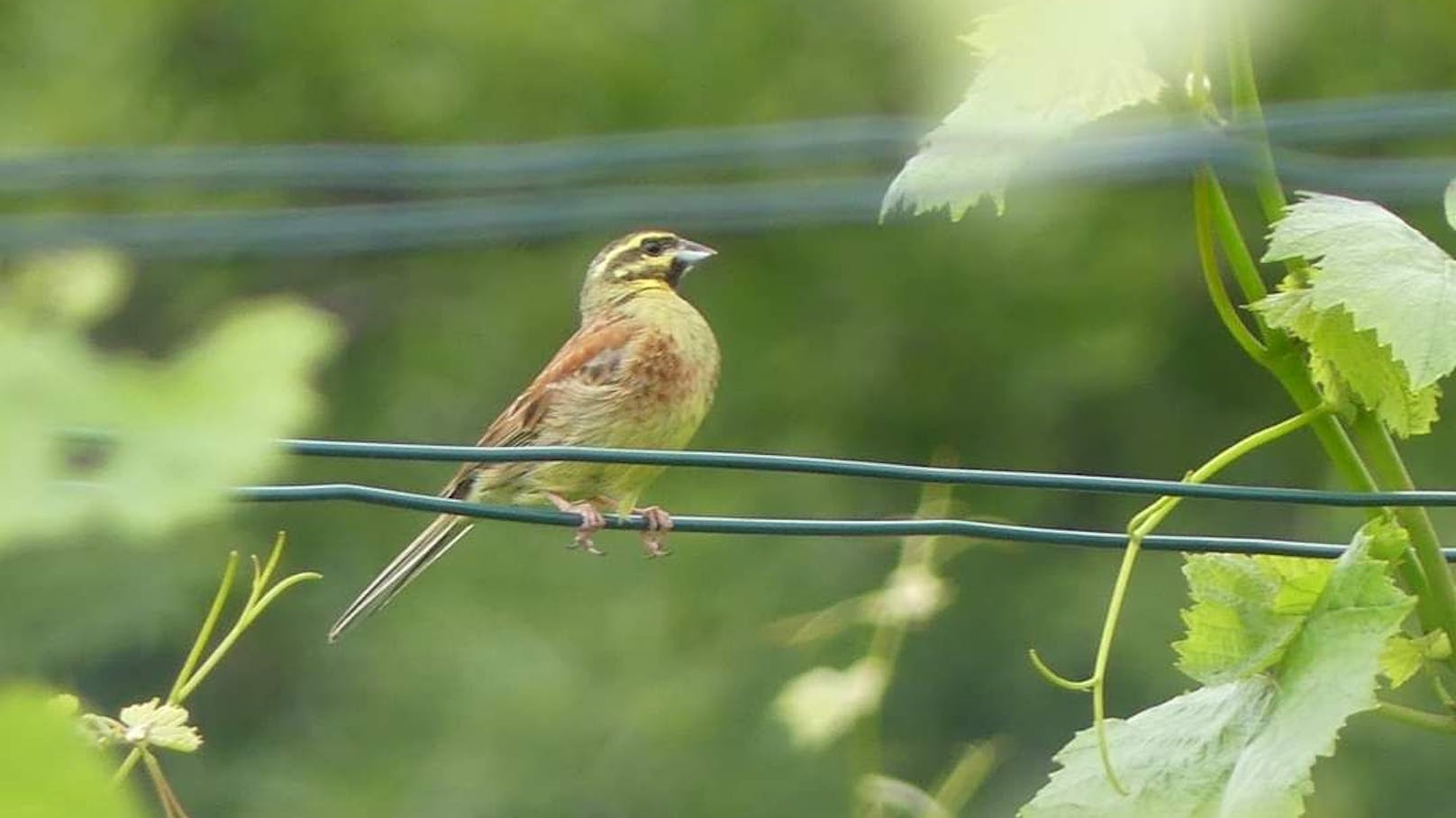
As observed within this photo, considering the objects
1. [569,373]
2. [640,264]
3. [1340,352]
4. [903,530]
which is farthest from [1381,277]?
[640,264]

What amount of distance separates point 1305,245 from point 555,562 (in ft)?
34.9

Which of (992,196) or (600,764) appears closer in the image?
(992,196)

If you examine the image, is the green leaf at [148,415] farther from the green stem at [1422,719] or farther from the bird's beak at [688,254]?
the bird's beak at [688,254]

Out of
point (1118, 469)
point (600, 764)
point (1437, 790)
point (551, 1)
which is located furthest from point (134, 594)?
point (1437, 790)

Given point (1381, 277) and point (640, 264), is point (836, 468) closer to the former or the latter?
point (1381, 277)

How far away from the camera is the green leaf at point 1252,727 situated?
88.9 inches

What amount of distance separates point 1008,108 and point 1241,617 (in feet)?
1.90

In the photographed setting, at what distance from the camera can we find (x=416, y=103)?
45.1 ft

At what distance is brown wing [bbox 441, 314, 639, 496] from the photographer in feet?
18.1

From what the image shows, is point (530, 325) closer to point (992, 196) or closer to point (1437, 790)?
point (1437, 790)

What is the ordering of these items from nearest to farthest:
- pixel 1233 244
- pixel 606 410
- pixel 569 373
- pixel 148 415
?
pixel 148 415 → pixel 1233 244 → pixel 606 410 → pixel 569 373

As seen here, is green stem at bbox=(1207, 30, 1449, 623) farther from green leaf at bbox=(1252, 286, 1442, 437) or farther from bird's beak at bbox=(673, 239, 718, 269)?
bird's beak at bbox=(673, 239, 718, 269)

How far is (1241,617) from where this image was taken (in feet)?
8.02

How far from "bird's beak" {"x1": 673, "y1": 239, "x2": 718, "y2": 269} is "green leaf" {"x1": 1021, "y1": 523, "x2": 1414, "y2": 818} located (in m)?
3.74
